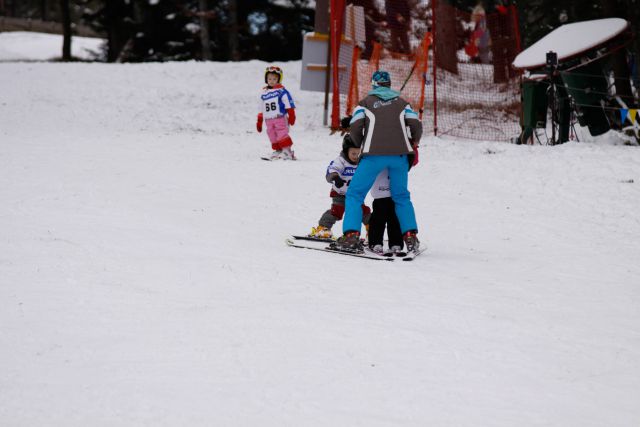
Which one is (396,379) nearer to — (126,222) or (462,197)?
(126,222)

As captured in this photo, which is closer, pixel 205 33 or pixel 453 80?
pixel 453 80

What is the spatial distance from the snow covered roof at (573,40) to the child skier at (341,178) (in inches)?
339

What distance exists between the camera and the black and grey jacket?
760 cm

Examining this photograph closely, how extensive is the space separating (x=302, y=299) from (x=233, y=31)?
91.0ft

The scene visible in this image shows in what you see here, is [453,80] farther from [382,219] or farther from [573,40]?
[382,219]

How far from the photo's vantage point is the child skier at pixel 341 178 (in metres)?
8.14

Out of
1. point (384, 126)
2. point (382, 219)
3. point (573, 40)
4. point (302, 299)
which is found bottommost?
point (302, 299)

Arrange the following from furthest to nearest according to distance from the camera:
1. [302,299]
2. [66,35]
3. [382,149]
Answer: [66,35] < [382,149] < [302,299]

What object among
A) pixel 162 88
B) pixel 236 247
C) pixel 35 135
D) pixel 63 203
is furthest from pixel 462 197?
pixel 162 88

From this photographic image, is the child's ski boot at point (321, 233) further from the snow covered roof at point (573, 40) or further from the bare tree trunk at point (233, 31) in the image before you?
the bare tree trunk at point (233, 31)

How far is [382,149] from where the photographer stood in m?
7.59

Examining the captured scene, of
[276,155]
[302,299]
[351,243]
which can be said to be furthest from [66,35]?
[302,299]

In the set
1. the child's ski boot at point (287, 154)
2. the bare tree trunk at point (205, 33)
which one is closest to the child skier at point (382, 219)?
the child's ski boot at point (287, 154)

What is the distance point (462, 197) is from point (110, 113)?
11.5m
